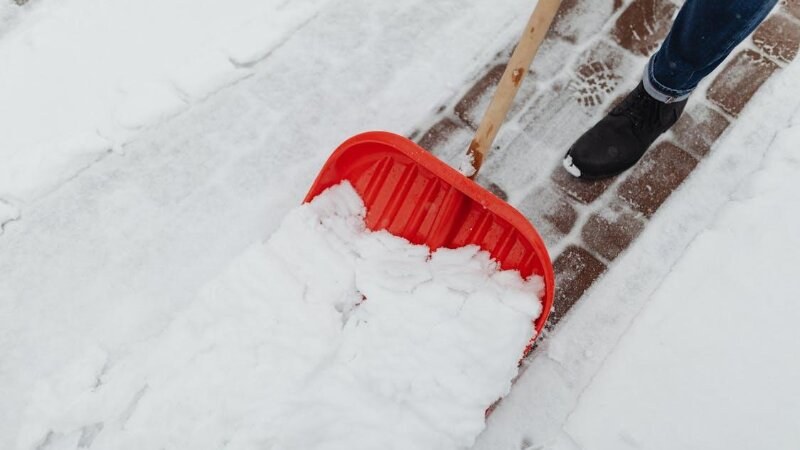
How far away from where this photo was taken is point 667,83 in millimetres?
1823

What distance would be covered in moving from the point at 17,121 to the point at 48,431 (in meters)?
0.98

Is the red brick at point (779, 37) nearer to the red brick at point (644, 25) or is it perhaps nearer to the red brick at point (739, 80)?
the red brick at point (739, 80)

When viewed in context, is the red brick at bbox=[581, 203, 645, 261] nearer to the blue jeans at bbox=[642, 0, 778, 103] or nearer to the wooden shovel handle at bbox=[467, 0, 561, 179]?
the blue jeans at bbox=[642, 0, 778, 103]

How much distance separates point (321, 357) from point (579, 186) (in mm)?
1001

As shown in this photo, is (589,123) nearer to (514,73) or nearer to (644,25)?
(644,25)

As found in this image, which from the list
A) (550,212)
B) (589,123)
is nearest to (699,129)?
(589,123)

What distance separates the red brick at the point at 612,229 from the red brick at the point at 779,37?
83 centimetres

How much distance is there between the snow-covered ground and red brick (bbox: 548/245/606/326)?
4cm

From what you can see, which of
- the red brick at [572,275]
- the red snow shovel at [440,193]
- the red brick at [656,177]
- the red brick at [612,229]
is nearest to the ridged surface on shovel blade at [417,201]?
the red snow shovel at [440,193]

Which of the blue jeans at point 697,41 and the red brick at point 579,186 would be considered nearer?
the blue jeans at point 697,41

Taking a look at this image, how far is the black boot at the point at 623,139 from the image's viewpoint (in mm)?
1918

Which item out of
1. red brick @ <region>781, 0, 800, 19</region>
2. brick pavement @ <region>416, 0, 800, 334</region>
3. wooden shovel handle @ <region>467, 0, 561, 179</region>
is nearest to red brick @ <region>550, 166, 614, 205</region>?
brick pavement @ <region>416, 0, 800, 334</region>

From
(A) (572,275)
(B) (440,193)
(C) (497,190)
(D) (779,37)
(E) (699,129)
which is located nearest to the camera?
(B) (440,193)

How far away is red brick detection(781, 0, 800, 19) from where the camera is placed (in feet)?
7.32
